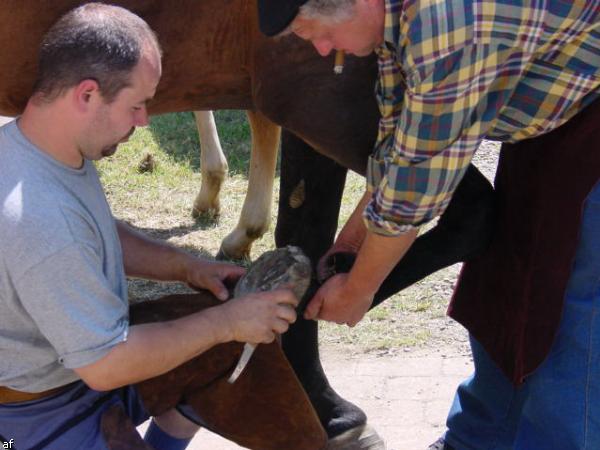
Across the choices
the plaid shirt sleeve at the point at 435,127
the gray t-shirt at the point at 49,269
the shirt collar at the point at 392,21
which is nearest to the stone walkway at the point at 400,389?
the gray t-shirt at the point at 49,269

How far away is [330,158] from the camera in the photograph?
110 inches

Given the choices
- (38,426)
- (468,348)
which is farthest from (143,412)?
(468,348)

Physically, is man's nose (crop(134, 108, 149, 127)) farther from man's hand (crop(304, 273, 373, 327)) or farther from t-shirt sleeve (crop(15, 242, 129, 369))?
man's hand (crop(304, 273, 373, 327))

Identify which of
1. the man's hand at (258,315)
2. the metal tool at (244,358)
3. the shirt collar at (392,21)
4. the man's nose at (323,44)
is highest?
the shirt collar at (392,21)

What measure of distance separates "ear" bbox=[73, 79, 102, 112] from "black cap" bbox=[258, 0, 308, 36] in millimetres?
319

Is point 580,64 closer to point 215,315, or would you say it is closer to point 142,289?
point 215,315

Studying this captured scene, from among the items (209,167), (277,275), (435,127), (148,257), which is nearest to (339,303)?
(277,275)

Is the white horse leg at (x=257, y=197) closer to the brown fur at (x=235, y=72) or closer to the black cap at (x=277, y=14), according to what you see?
the brown fur at (x=235, y=72)

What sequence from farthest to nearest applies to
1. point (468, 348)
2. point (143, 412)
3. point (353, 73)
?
point (468, 348)
point (353, 73)
point (143, 412)

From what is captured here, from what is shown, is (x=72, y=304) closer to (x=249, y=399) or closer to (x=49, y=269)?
(x=49, y=269)

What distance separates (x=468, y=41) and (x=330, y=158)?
3.74ft

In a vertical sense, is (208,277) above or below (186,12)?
below

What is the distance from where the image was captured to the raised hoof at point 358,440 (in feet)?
9.28

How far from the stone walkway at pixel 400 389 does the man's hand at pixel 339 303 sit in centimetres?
74
